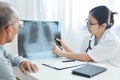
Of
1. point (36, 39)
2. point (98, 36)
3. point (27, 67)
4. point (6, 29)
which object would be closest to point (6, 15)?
point (6, 29)

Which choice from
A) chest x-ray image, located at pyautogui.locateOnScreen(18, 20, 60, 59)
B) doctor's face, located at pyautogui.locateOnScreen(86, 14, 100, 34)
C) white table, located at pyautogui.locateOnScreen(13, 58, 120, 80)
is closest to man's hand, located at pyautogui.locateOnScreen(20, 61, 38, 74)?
white table, located at pyautogui.locateOnScreen(13, 58, 120, 80)

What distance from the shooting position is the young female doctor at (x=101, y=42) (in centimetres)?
177

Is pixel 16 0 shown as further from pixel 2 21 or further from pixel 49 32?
pixel 2 21

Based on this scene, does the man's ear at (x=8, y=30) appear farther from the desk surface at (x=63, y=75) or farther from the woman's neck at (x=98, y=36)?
the woman's neck at (x=98, y=36)

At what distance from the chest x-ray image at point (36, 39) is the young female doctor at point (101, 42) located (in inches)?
3.1

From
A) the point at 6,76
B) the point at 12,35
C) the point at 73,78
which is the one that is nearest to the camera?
the point at 6,76

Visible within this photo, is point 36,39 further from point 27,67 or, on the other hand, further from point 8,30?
point 8,30

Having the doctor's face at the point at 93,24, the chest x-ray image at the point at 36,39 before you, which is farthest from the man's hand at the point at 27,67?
the doctor's face at the point at 93,24

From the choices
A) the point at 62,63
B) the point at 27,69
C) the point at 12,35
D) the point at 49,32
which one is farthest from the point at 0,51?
the point at 49,32

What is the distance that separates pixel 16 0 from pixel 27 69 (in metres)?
1.00

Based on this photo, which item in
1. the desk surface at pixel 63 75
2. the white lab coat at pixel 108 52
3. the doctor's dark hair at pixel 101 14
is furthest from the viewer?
the doctor's dark hair at pixel 101 14

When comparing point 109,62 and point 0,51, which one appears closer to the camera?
point 0,51

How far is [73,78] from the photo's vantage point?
1.29 metres

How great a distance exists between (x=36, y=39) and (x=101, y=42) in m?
0.56
